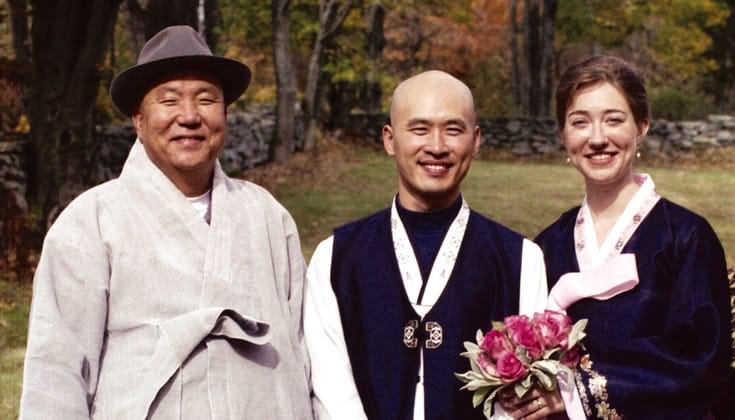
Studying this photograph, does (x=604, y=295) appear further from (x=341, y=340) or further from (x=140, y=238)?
(x=140, y=238)

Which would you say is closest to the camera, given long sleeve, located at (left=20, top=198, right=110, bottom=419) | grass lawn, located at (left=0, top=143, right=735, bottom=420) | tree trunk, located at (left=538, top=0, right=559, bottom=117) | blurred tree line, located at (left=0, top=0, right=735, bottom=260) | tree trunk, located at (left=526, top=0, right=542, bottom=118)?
long sleeve, located at (left=20, top=198, right=110, bottom=419)

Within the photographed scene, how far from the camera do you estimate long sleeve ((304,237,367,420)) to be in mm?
3240

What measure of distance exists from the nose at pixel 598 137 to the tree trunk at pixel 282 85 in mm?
17140

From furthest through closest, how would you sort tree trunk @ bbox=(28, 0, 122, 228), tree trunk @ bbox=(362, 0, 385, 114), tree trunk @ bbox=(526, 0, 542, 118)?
tree trunk @ bbox=(526, 0, 542, 118), tree trunk @ bbox=(362, 0, 385, 114), tree trunk @ bbox=(28, 0, 122, 228)

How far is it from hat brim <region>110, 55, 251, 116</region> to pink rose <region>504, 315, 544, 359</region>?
1300 millimetres

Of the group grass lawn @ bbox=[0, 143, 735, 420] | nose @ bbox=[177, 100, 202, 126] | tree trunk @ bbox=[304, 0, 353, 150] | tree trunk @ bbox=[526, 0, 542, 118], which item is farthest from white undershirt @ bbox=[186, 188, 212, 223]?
tree trunk @ bbox=[526, 0, 542, 118]

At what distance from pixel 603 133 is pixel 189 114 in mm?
1437

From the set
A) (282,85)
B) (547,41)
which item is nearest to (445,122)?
(282,85)

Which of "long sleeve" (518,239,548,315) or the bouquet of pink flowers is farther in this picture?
"long sleeve" (518,239,548,315)

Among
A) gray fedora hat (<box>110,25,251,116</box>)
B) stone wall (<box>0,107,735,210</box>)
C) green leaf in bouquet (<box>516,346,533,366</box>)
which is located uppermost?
stone wall (<box>0,107,735,210</box>)

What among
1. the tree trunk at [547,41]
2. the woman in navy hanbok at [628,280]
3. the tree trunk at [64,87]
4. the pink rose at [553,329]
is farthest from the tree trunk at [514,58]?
the pink rose at [553,329]

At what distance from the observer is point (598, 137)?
10.9 feet

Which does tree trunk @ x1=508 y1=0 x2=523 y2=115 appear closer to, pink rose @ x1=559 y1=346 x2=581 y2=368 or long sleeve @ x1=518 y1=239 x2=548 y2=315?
long sleeve @ x1=518 y1=239 x2=548 y2=315

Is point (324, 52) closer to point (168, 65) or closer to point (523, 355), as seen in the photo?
point (168, 65)
